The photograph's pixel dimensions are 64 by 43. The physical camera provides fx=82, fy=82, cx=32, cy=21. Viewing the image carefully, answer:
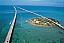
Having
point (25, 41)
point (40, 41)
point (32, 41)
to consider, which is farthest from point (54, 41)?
point (25, 41)

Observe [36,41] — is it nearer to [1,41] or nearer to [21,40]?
[21,40]

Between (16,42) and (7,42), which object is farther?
(16,42)

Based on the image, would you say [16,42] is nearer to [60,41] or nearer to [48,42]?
[48,42]

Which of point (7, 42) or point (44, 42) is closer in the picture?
point (7, 42)

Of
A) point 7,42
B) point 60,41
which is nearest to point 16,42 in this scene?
point 7,42

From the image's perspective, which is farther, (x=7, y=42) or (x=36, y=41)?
(x=36, y=41)

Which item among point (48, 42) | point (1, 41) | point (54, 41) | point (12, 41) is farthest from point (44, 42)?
point (1, 41)

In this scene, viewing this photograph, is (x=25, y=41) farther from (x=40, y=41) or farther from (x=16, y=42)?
(x=40, y=41)
